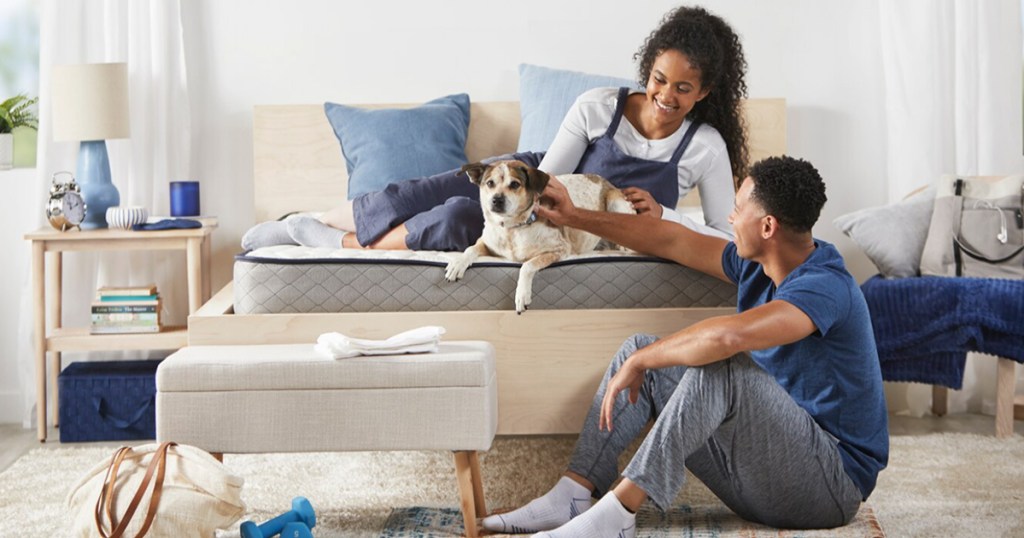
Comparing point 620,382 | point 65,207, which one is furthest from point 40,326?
point 620,382

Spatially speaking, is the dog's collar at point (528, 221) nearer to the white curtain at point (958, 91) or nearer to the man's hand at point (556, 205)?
the man's hand at point (556, 205)

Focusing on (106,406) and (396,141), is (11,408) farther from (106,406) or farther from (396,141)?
(396,141)

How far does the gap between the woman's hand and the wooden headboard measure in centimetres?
118

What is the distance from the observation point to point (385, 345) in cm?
246

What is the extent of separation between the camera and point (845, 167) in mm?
4191

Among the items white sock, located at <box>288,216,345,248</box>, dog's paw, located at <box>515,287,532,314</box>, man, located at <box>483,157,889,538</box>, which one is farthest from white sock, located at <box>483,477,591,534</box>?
white sock, located at <box>288,216,345,248</box>

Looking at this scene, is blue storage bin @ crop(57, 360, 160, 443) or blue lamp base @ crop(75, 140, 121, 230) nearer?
blue storage bin @ crop(57, 360, 160, 443)

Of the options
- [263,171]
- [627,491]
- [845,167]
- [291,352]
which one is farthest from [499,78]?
[627,491]

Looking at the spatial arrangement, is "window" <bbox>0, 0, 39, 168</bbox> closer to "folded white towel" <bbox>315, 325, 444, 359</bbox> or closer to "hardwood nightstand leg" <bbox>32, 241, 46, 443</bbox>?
"hardwood nightstand leg" <bbox>32, 241, 46, 443</bbox>

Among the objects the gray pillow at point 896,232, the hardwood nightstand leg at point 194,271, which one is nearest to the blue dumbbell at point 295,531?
the hardwood nightstand leg at point 194,271

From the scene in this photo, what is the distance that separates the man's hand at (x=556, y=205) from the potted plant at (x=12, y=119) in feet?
7.19

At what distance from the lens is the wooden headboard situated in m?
4.08

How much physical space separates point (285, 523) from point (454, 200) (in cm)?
105

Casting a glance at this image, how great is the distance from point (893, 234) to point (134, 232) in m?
2.38
